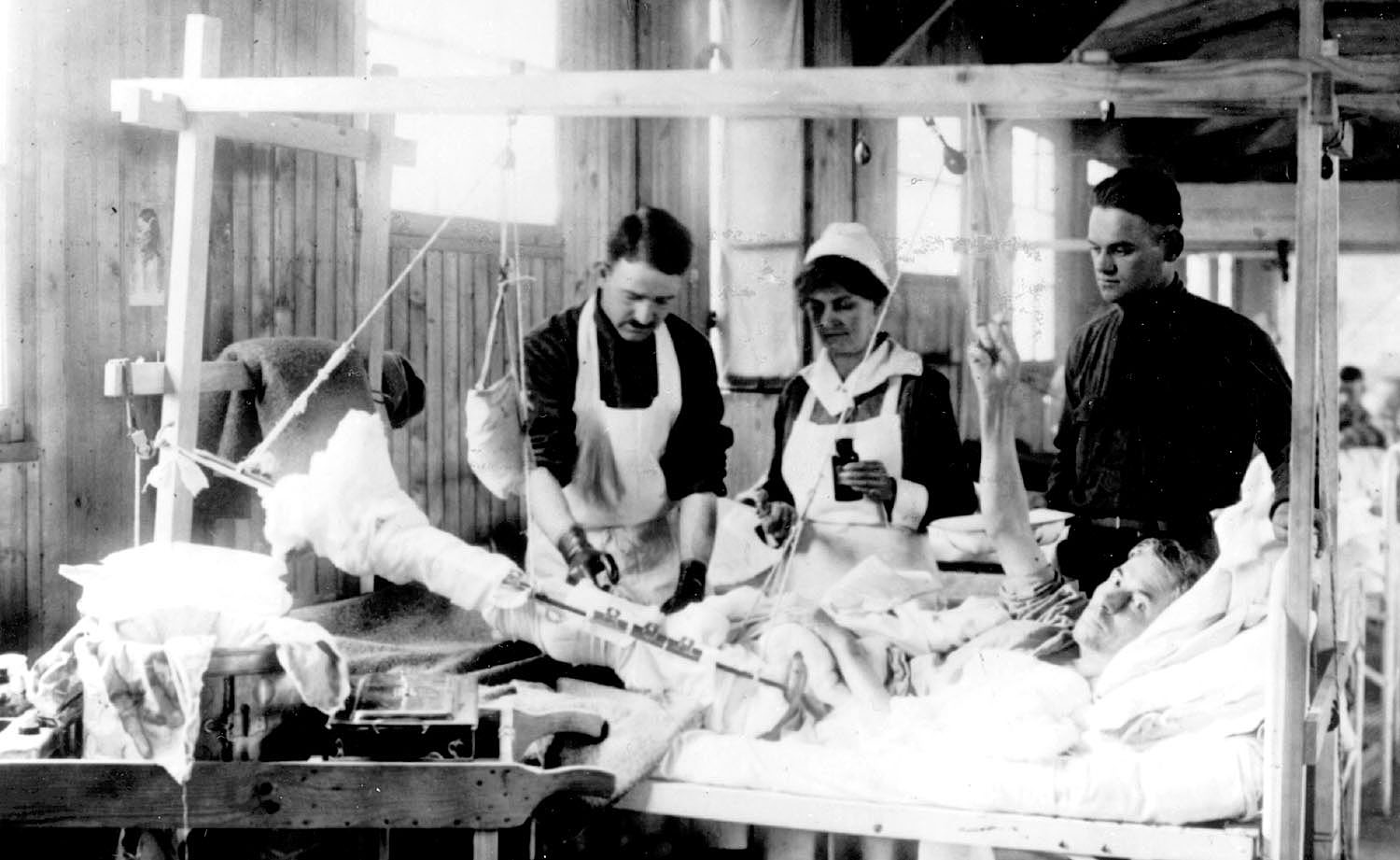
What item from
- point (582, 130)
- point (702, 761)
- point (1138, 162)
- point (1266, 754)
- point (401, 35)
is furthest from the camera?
point (1138, 162)

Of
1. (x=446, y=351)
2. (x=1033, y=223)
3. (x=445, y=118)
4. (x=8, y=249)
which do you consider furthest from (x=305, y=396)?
(x=1033, y=223)

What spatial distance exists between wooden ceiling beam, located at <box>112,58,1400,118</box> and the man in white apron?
79 centimetres

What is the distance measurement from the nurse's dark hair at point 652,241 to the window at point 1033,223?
14.2 ft

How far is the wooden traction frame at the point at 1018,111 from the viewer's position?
2.91 metres

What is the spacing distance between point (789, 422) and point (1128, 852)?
1.80m

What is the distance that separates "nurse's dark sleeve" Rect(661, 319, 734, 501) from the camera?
4277mm

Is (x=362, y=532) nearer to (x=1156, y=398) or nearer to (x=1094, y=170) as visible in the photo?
(x=1156, y=398)

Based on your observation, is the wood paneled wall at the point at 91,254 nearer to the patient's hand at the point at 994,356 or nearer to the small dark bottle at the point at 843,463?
the small dark bottle at the point at 843,463

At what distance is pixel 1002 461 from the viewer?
3.72m

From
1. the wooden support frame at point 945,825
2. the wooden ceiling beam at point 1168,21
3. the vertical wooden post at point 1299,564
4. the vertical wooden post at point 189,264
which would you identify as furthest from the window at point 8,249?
the wooden ceiling beam at point 1168,21

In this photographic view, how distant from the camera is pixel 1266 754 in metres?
2.91

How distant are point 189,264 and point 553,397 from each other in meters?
1.13

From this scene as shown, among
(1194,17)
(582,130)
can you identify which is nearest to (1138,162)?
(1194,17)

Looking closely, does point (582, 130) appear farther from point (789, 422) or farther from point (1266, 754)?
point (1266, 754)
